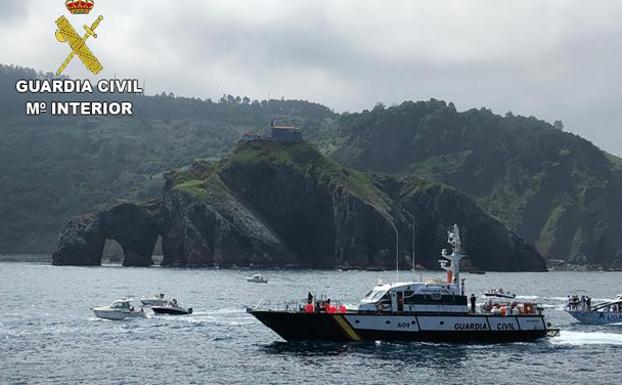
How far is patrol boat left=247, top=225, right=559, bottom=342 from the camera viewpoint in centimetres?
6706

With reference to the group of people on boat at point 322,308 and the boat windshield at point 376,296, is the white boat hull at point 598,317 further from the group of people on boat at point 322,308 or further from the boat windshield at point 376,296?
the group of people on boat at point 322,308

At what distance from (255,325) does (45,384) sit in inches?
1313

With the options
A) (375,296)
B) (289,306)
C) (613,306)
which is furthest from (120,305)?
(613,306)

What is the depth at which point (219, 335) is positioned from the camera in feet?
259

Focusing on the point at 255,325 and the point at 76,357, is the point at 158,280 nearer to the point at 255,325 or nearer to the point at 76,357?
the point at 255,325

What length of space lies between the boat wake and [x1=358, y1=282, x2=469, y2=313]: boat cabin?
40.8 ft

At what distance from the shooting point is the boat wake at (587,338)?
75.5m

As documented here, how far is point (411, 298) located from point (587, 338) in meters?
21.0

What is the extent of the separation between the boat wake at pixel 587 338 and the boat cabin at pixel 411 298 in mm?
Result: 12421

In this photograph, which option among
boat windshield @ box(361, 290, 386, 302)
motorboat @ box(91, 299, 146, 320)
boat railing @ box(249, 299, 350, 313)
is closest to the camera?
boat windshield @ box(361, 290, 386, 302)

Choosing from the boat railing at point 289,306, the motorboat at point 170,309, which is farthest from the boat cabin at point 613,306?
the motorboat at point 170,309

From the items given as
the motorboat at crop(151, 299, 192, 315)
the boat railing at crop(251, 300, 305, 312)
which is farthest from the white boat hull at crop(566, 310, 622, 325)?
the motorboat at crop(151, 299, 192, 315)

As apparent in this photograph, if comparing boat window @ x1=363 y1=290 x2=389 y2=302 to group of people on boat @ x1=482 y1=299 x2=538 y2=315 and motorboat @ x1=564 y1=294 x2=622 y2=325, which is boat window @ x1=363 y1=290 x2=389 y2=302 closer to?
group of people on boat @ x1=482 y1=299 x2=538 y2=315

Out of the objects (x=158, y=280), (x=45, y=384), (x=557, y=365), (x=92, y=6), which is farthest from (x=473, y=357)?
(x=158, y=280)
